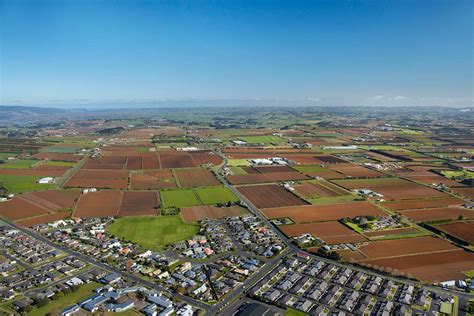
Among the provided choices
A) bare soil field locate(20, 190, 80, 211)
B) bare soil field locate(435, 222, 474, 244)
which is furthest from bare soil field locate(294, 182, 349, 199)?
bare soil field locate(20, 190, 80, 211)

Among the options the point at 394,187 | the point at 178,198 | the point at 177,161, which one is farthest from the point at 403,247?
the point at 177,161

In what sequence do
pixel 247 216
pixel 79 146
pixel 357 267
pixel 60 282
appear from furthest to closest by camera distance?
pixel 79 146, pixel 247 216, pixel 357 267, pixel 60 282

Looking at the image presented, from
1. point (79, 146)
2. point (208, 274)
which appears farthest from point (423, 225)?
point (79, 146)

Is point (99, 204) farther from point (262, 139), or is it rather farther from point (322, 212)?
point (262, 139)

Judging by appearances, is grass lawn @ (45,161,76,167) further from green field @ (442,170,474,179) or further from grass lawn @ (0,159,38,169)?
green field @ (442,170,474,179)

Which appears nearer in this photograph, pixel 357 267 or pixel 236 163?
pixel 357 267

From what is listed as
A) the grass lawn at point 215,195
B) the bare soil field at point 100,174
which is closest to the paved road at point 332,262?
the grass lawn at point 215,195

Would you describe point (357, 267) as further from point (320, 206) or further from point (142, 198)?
point (142, 198)

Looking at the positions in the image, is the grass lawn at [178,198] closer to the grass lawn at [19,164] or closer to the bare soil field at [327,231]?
the bare soil field at [327,231]

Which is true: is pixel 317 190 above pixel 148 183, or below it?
below
